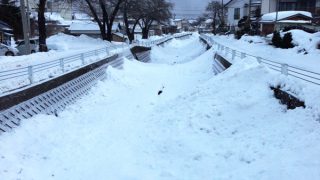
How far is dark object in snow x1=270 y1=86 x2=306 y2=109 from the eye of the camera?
9.16 m

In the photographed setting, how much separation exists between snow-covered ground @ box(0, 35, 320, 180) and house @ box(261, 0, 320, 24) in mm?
49822

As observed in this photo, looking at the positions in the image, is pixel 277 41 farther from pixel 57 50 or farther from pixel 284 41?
pixel 57 50

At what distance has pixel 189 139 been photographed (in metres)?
10.2

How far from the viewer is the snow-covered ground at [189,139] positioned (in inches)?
309

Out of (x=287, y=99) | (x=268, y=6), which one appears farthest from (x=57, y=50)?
(x=268, y=6)

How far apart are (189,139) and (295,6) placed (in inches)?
2337

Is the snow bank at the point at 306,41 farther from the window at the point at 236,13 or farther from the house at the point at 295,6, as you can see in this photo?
the window at the point at 236,13

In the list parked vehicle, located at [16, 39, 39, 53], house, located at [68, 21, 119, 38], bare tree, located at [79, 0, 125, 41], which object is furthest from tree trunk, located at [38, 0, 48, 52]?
house, located at [68, 21, 119, 38]

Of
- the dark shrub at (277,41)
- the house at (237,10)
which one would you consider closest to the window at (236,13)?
the house at (237,10)

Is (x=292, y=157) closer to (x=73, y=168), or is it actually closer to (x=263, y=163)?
(x=263, y=163)

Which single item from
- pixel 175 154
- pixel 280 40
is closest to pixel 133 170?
pixel 175 154

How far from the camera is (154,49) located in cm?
4809

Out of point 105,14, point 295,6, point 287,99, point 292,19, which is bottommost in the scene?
point 287,99

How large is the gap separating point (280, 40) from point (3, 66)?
20830 mm
